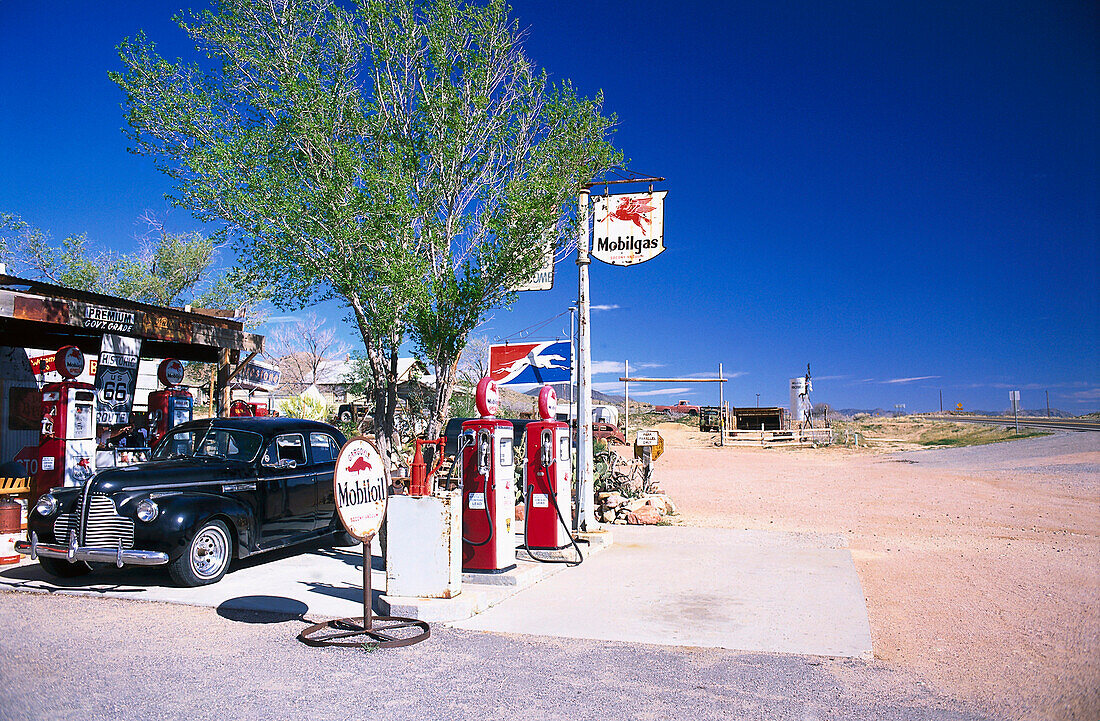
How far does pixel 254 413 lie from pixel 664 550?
10223 mm

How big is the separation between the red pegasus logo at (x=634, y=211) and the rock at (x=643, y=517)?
475cm

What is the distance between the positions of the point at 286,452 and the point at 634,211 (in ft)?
19.0

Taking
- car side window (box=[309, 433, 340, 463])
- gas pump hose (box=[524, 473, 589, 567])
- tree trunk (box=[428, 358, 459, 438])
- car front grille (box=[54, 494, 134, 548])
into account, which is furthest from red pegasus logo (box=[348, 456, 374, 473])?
tree trunk (box=[428, 358, 459, 438])

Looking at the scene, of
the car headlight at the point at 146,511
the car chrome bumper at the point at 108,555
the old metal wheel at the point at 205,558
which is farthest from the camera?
the old metal wheel at the point at 205,558

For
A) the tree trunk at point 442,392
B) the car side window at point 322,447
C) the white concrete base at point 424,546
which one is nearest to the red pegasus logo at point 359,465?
the white concrete base at point 424,546

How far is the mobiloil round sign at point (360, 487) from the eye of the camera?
5703mm

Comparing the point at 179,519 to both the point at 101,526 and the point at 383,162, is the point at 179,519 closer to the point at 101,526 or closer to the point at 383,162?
the point at 101,526

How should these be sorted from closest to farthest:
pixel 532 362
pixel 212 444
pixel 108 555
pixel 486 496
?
pixel 108 555 < pixel 486 496 < pixel 212 444 < pixel 532 362

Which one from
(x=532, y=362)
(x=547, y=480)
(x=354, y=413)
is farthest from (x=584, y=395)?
(x=354, y=413)

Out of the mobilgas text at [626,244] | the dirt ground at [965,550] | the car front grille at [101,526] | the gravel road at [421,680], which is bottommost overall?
the dirt ground at [965,550]

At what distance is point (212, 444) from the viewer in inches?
350

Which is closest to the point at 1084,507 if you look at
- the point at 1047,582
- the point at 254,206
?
the point at 1047,582

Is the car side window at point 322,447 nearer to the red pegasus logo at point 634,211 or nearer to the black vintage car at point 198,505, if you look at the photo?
the black vintage car at point 198,505

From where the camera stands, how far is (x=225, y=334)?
13.4m
